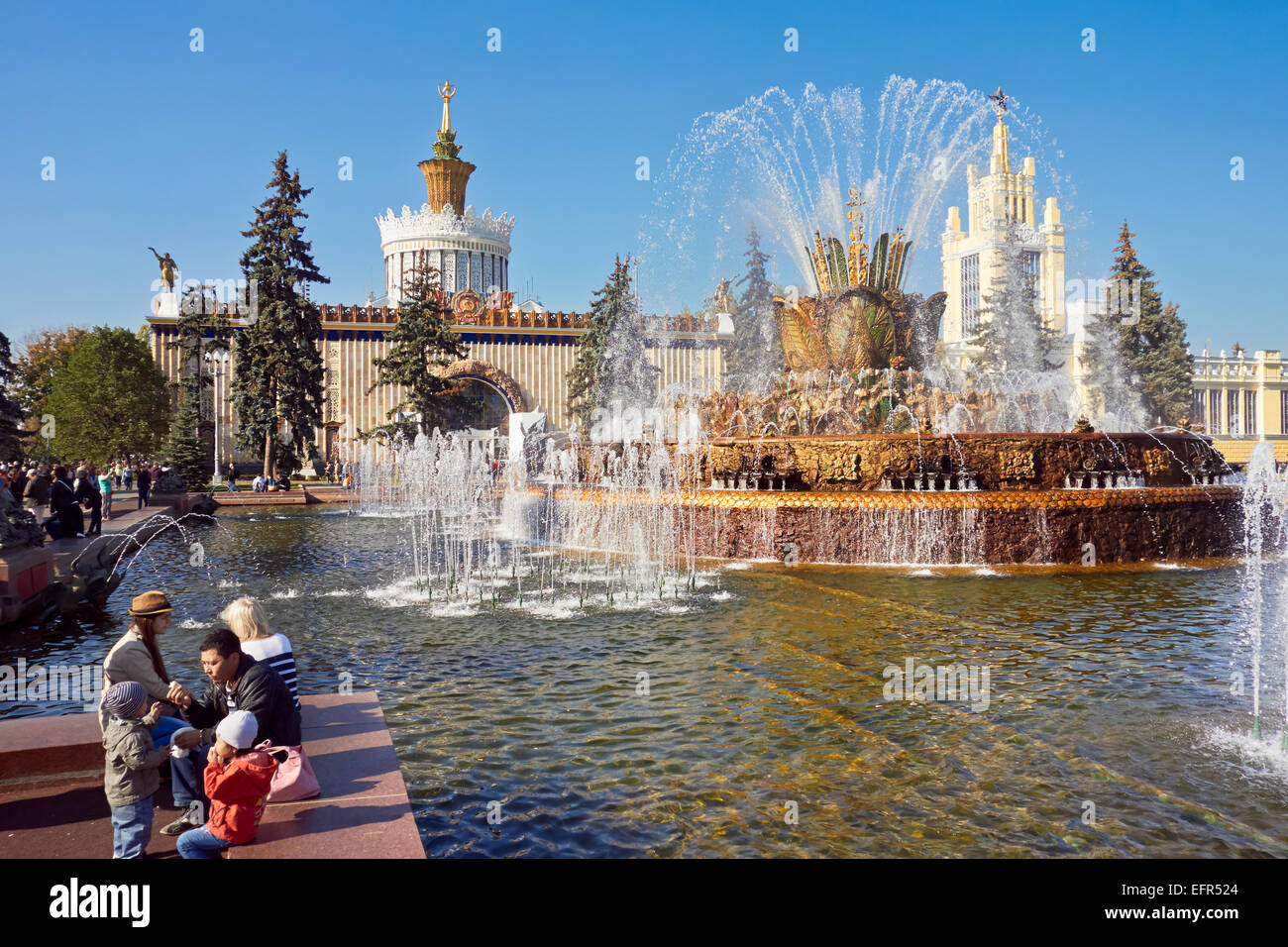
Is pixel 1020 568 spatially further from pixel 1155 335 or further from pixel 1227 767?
pixel 1155 335

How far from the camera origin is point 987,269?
91750 millimetres

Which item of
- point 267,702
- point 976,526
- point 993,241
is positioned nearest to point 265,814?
point 267,702

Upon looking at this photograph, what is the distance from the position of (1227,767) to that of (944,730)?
1.49 meters

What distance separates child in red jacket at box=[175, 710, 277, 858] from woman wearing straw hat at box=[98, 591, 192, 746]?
0.72m

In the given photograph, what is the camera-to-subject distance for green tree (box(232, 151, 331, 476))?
1292 inches

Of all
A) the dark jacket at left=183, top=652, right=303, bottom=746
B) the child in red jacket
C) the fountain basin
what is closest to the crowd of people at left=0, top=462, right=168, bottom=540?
the dark jacket at left=183, top=652, right=303, bottom=746

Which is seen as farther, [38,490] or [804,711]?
[38,490]

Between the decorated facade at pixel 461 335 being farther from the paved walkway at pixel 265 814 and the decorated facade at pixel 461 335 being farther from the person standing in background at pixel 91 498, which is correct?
the paved walkway at pixel 265 814

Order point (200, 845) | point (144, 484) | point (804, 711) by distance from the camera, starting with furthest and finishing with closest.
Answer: point (144, 484) < point (804, 711) < point (200, 845)

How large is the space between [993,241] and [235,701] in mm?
97612

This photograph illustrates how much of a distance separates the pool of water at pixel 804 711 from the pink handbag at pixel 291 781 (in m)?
0.60

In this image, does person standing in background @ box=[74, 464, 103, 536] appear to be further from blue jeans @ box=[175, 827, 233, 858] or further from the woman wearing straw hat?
blue jeans @ box=[175, 827, 233, 858]

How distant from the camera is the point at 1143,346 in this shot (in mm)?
48406

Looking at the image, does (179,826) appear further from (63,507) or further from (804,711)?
(63,507)
